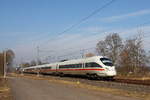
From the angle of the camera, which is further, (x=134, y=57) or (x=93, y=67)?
(x=134, y=57)

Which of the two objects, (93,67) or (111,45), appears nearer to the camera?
(93,67)

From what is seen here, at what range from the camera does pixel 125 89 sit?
1906 centimetres

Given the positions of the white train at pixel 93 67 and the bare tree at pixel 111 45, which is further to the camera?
the bare tree at pixel 111 45

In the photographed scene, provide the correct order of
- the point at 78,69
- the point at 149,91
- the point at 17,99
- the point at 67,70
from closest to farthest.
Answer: the point at 17,99
the point at 149,91
the point at 78,69
the point at 67,70

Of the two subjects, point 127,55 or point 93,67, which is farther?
point 127,55

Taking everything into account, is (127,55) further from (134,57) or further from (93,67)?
(93,67)

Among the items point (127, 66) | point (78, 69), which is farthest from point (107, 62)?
point (127, 66)

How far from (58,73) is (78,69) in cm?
1411

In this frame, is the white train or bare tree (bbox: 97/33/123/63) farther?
bare tree (bbox: 97/33/123/63)

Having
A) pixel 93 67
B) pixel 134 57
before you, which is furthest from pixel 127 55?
pixel 93 67

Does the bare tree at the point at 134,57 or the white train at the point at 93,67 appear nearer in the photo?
the white train at the point at 93,67

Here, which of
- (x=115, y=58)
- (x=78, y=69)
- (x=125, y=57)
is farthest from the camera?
(x=115, y=58)

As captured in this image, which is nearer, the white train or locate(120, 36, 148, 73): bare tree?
the white train

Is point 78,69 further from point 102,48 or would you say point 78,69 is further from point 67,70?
point 102,48
